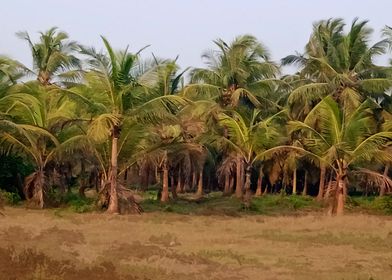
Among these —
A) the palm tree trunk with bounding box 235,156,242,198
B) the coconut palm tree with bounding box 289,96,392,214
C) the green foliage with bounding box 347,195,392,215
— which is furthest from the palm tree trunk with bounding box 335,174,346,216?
the palm tree trunk with bounding box 235,156,242,198

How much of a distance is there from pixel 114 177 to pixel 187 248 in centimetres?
718

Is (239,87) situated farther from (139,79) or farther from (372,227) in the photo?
(372,227)

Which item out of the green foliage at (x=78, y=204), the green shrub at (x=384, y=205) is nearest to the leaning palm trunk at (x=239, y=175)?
the green shrub at (x=384, y=205)

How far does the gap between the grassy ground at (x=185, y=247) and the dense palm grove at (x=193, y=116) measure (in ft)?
7.81

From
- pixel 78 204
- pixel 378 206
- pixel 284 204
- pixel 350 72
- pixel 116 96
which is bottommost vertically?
pixel 78 204

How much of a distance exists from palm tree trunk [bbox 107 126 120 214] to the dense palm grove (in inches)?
1.4

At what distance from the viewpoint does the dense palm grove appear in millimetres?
17578

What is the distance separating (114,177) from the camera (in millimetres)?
17531

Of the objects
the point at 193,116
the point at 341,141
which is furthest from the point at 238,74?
the point at 341,141

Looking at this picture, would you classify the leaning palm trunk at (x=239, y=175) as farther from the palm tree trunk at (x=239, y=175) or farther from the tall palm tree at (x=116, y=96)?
the tall palm tree at (x=116, y=96)

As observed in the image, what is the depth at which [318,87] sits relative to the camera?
2414 centimetres

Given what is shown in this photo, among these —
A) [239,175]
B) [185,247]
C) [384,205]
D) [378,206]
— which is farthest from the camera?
[239,175]

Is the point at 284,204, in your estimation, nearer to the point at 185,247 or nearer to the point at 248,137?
the point at 248,137

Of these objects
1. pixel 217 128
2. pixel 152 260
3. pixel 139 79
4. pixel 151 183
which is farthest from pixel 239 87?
pixel 152 260
